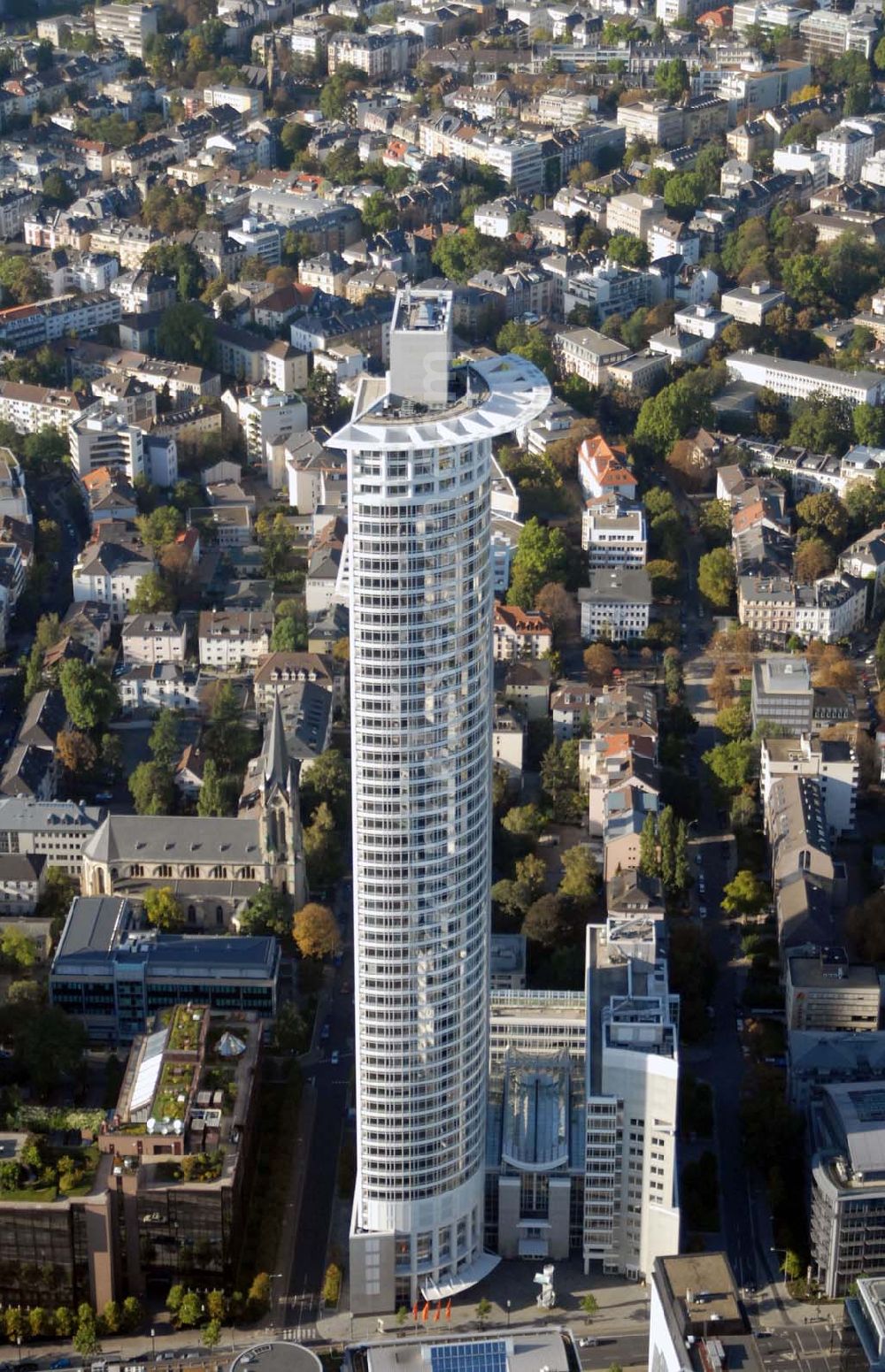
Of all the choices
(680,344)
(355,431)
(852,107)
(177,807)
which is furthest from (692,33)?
(355,431)

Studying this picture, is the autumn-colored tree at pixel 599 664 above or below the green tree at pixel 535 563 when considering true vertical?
below

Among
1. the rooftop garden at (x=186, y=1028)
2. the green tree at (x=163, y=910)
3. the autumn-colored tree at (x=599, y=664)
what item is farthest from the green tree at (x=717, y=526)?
the rooftop garden at (x=186, y=1028)

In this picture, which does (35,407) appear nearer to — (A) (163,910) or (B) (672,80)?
(A) (163,910)

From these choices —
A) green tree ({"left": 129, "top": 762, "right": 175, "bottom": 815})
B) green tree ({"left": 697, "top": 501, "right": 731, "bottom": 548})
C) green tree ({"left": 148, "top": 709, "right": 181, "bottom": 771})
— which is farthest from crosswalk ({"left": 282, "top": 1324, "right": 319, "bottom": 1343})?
green tree ({"left": 697, "top": 501, "right": 731, "bottom": 548})

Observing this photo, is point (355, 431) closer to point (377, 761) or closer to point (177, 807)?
point (377, 761)

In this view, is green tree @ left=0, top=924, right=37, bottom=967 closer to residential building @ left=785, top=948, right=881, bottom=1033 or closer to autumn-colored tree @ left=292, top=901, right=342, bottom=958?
autumn-colored tree @ left=292, top=901, right=342, bottom=958

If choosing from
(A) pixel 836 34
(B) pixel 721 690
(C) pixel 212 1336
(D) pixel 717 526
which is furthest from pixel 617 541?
(A) pixel 836 34

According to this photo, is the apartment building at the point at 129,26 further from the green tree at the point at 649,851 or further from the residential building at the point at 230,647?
the green tree at the point at 649,851

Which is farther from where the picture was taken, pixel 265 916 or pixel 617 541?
pixel 617 541
